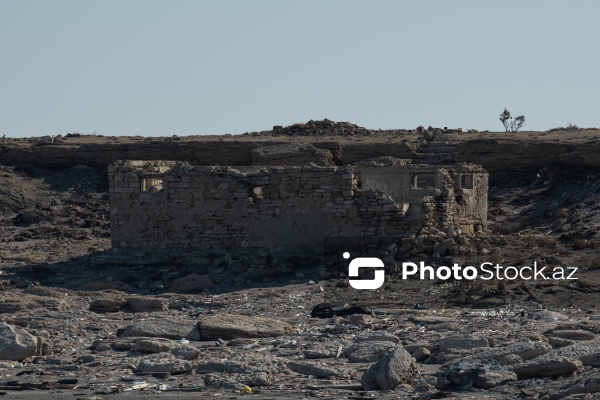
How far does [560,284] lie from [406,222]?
327 cm

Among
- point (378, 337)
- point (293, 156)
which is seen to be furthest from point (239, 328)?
point (293, 156)

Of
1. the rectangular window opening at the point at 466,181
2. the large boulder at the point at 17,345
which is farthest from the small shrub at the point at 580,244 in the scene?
the large boulder at the point at 17,345

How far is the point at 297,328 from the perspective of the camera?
16516 mm

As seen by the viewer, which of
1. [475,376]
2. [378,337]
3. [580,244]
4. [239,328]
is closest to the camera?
[475,376]

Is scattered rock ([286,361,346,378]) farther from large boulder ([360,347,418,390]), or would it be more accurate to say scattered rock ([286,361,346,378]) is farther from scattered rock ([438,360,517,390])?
scattered rock ([438,360,517,390])

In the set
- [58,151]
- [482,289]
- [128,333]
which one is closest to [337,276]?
[482,289]

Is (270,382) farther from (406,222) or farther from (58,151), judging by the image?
(58,151)

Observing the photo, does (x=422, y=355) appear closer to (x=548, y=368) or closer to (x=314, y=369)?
(x=314, y=369)

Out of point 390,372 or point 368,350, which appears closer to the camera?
point 390,372

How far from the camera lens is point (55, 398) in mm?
12938

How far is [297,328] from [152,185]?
7.01 m

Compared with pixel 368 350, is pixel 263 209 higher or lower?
higher

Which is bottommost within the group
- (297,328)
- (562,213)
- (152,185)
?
(297,328)

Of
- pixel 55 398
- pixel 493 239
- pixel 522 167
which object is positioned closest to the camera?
pixel 55 398
